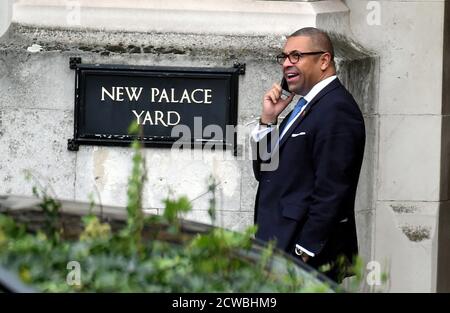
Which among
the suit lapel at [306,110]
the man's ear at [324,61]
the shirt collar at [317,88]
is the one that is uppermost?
the man's ear at [324,61]

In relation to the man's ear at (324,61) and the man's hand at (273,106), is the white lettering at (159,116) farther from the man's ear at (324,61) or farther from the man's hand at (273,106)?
the man's ear at (324,61)

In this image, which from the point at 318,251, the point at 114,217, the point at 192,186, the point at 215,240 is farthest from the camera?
the point at 192,186

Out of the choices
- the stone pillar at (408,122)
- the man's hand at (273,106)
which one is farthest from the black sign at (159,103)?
the man's hand at (273,106)

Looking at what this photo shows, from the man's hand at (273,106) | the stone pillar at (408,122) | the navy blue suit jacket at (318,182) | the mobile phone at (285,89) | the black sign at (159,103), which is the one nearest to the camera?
the navy blue suit jacket at (318,182)

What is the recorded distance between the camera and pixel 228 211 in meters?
9.41

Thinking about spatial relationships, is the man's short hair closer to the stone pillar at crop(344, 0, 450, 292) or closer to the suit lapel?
the suit lapel

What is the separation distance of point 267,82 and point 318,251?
7.85 feet

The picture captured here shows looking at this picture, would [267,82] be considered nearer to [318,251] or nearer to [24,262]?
[318,251]

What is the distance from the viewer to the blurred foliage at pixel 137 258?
15.4 feet

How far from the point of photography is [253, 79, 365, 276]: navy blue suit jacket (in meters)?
7.21

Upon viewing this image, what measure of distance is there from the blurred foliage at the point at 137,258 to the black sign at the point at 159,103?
13.8ft

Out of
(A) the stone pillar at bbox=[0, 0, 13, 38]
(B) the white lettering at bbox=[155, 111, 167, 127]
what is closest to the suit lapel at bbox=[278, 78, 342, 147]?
(B) the white lettering at bbox=[155, 111, 167, 127]

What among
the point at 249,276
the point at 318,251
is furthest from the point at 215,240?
the point at 318,251
